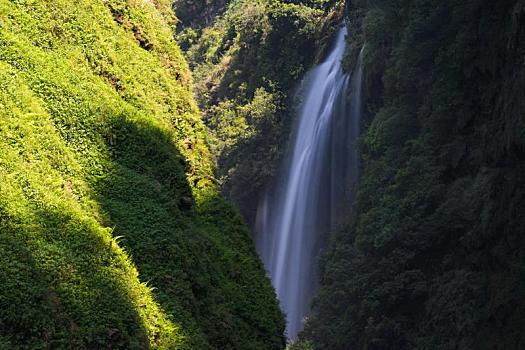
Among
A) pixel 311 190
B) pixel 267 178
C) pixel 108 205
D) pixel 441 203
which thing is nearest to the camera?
pixel 108 205

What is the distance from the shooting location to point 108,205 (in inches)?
321

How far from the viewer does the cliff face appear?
1841cm

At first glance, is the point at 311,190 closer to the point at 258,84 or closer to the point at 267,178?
the point at 267,178

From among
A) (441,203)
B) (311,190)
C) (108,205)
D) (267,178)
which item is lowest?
(311,190)

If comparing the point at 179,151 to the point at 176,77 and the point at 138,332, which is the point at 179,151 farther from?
the point at 138,332

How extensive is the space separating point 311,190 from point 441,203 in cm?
1122

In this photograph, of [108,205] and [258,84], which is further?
[258,84]

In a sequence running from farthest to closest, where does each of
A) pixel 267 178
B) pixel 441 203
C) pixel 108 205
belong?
pixel 267 178 → pixel 441 203 → pixel 108 205

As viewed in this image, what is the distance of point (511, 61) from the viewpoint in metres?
19.4

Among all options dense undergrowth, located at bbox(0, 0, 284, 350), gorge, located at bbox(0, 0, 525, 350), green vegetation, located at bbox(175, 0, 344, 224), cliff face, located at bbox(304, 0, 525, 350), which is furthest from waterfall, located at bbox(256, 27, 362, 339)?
dense undergrowth, located at bbox(0, 0, 284, 350)

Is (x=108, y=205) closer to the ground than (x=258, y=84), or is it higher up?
higher up

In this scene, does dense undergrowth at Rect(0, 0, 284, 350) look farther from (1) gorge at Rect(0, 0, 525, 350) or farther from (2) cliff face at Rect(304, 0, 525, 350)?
(2) cliff face at Rect(304, 0, 525, 350)

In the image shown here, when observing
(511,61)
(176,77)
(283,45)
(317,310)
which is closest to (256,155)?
(283,45)

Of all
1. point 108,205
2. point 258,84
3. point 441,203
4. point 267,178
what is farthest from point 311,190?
point 108,205
